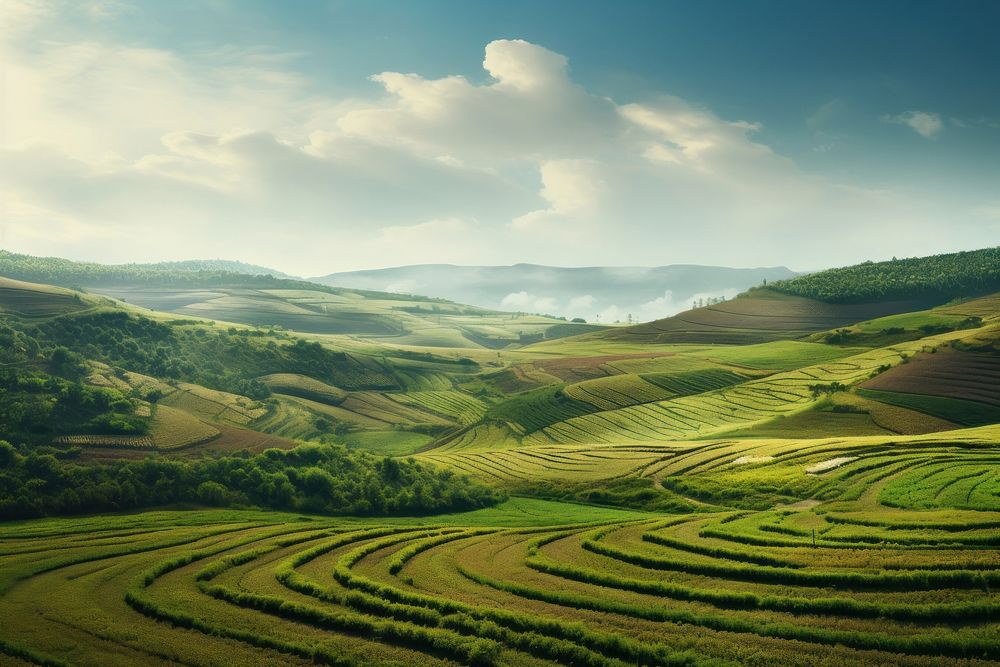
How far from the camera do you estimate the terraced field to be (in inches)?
1672

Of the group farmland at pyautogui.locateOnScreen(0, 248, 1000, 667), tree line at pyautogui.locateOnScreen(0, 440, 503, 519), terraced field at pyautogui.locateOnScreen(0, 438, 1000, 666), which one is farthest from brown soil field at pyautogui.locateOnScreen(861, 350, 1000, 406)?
tree line at pyautogui.locateOnScreen(0, 440, 503, 519)

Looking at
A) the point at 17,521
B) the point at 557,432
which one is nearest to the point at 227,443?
the point at 17,521

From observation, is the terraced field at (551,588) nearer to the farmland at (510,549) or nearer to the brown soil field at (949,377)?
the farmland at (510,549)

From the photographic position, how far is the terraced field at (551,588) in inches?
1672

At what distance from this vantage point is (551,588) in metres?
54.6

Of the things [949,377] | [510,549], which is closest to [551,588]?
[510,549]

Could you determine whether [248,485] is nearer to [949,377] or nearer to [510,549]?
[510,549]

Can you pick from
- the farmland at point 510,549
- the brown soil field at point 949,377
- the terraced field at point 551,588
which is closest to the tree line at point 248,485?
the farmland at point 510,549

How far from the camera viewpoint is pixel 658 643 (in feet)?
138

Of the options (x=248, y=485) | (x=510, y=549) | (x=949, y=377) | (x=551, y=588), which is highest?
(x=949, y=377)

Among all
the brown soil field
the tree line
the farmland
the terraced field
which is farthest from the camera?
the brown soil field

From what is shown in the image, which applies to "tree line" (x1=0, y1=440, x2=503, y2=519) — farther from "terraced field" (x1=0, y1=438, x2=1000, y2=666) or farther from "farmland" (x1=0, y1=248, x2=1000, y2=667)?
"terraced field" (x1=0, y1=438, x2=1000, y2=666)

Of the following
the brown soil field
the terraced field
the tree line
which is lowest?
the tree line

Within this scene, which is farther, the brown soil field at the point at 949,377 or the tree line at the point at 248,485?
the brown soil field at the point at 949,377
